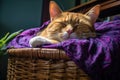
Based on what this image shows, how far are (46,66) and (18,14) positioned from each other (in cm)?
136

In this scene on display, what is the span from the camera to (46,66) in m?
0.65

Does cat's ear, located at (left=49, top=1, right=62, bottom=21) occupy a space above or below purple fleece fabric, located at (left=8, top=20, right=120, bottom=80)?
above

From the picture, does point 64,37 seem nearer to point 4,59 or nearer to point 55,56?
point 55,56

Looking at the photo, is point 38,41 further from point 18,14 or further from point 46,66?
point 18,14

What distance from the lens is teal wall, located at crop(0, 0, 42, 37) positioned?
1.89 m

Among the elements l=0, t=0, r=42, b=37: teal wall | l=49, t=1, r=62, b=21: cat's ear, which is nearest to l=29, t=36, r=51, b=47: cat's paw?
l=49, t=1, r=62, b=21: cat's ear

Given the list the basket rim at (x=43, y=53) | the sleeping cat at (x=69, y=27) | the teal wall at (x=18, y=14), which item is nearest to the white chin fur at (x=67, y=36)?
Result: the sleeping cat at (x=69, y=27)

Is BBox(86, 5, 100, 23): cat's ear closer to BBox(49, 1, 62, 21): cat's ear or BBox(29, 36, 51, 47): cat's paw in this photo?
BBox(49, 1, 62, 21): cat's ear

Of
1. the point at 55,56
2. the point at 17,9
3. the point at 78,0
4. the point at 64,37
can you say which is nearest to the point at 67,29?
the point at 64,37

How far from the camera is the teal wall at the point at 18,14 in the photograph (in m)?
1.89

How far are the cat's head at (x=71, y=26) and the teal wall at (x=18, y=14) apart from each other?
1064mm

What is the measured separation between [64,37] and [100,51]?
0.18m

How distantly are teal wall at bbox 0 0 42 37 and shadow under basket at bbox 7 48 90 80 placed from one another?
117 cm

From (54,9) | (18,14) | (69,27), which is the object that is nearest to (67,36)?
(69,27)
